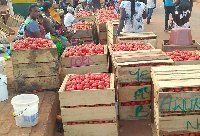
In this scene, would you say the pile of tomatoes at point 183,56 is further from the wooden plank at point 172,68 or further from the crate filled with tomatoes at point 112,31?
the crate filled with tomatoes at point 112,31

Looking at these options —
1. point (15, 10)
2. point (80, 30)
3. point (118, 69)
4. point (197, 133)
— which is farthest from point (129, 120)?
point (15, 10)

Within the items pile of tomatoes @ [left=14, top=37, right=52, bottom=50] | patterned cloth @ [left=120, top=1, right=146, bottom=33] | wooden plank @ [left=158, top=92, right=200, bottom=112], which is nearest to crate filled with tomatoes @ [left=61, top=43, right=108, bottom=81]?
pile of tomatoes @ [left=14, top=37, right=52, bottom=50]

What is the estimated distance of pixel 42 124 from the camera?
423 cm

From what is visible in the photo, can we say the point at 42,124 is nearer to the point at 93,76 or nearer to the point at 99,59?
the point at 93,76

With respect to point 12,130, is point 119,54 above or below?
above

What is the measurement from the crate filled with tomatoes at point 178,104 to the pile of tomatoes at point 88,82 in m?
0.82

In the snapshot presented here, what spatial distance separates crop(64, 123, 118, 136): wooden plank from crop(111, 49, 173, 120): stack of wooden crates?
2.24 ft

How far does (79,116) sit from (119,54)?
1536 mm

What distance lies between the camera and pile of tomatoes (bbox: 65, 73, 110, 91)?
4172 mm

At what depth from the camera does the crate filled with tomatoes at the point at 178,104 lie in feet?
12.0

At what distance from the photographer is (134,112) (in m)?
4.96

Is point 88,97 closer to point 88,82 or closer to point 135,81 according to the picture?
point 88,82

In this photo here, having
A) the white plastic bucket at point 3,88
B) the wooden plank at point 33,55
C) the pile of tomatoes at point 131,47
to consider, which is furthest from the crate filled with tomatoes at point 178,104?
the white plastic bucket at point 3,88

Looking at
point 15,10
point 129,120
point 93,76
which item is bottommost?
point 129,120
